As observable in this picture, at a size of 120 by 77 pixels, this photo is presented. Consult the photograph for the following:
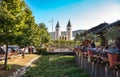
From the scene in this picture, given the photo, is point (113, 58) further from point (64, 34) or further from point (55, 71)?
point (64, 34)

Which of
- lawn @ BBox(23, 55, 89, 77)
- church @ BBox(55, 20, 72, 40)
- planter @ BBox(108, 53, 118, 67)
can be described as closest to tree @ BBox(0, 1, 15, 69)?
lawn @ BBox(23, 55, 89, 77)

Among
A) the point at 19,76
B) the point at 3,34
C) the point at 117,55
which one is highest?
the point at 3,34

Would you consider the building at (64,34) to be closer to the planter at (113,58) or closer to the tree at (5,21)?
the tree at (5,21)

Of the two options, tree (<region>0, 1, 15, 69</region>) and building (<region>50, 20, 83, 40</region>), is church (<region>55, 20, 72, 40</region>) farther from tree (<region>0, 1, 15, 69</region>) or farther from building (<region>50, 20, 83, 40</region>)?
tree (<region>0, 1, 15, 69</region>)

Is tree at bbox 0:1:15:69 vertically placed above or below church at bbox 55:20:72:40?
below

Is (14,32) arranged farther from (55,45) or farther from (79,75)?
(55,45)

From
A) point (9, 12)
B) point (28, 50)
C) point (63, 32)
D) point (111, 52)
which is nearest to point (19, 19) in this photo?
point (9, 12)

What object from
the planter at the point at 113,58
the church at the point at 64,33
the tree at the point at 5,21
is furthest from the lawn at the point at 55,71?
the church at the point at 64,33

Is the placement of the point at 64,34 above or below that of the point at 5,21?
above

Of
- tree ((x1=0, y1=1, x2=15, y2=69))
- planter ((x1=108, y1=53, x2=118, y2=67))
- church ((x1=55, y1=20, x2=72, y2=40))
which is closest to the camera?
planter ((x1=108, y1=53, x2=118, y2=67))

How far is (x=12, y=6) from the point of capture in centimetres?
2972

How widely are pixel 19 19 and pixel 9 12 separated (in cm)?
117

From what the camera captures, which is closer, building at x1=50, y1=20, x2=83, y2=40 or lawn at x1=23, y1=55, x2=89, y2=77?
lawn at x1=23, y1=55, x2=89, y2=77

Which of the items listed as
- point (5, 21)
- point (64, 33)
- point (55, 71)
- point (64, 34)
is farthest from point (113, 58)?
point (64, 33)
